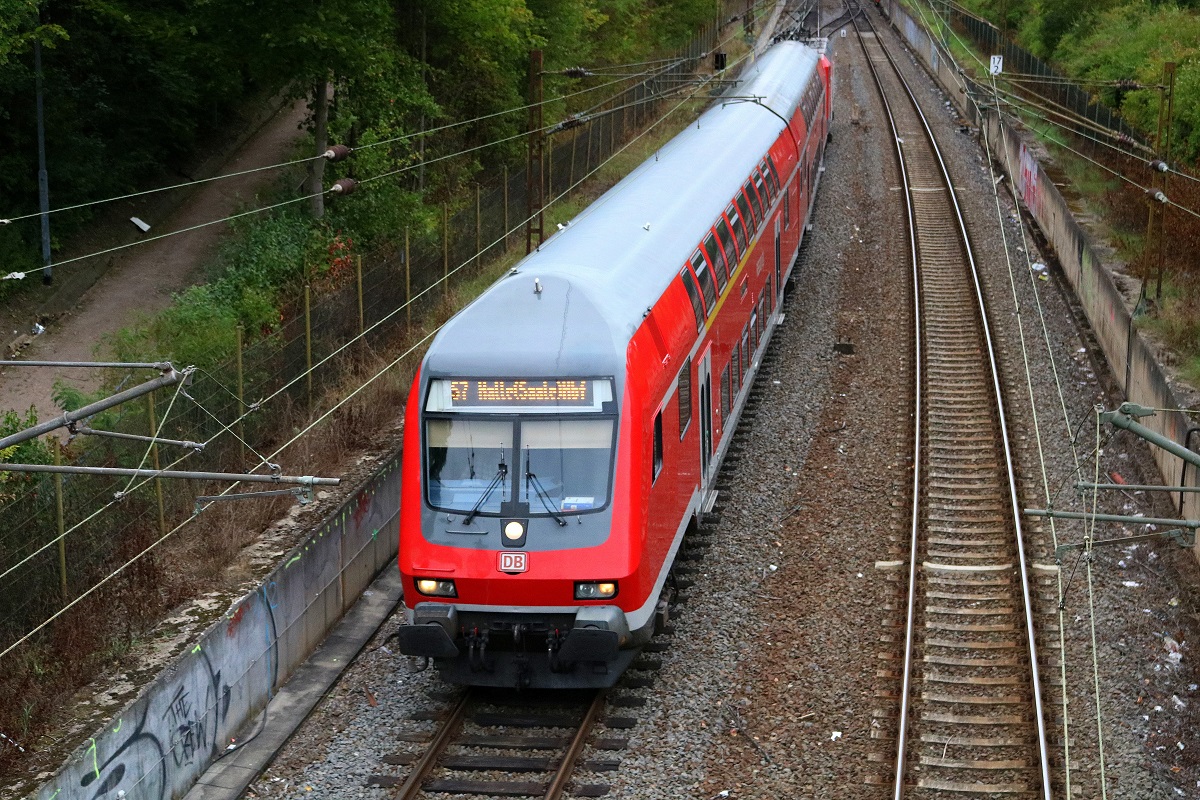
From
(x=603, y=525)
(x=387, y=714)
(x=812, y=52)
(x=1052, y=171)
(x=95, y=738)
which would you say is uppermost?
(x=812, y=52)

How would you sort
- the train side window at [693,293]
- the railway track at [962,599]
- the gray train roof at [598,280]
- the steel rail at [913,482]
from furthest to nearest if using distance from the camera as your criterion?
the train side window at [693,293] → the gray train roof at [598,280] → the steel rail at [913,482] → the railway track at [962,599]

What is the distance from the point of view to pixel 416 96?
83.8 ft

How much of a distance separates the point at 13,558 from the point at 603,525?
5028mm

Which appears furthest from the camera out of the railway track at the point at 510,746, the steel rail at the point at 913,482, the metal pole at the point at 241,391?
the metal pole at the point at 241,391

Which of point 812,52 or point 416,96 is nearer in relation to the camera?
point 416,96

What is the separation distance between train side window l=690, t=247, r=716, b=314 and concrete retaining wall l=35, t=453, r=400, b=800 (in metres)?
4.22

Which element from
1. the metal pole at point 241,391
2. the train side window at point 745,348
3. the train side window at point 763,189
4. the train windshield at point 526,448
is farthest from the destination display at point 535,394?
the train side window at point 763,189

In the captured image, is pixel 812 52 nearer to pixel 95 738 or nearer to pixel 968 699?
pixel 968 699

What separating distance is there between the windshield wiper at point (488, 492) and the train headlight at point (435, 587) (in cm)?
54

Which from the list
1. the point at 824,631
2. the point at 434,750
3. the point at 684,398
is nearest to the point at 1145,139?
the point at 684,398

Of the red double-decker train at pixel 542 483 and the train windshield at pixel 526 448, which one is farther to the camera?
the train windshield at pixel 526 448

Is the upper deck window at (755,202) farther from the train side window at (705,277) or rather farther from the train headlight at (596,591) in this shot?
the train headlight at (596,591)

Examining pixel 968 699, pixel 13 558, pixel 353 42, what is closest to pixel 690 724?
pixel 968 699

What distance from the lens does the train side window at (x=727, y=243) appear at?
16.9 m
